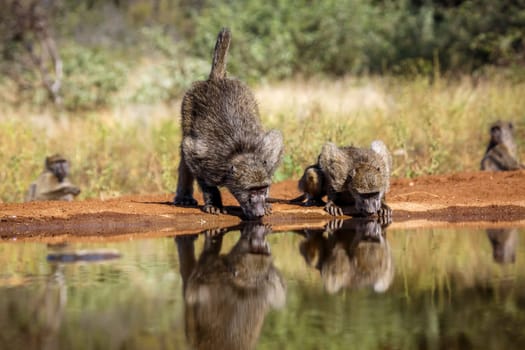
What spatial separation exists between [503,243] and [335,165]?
7.71ft

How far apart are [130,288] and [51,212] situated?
3.71m

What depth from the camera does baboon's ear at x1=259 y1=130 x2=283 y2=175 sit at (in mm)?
8991

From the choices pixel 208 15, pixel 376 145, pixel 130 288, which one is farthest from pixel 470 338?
pixel 208 15

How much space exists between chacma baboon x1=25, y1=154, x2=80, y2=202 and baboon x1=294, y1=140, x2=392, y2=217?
12.9 feet

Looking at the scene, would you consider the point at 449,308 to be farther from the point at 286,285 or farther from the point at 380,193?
the point at 380,193

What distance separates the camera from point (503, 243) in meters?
7.43

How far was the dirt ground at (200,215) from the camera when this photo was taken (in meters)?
8.79

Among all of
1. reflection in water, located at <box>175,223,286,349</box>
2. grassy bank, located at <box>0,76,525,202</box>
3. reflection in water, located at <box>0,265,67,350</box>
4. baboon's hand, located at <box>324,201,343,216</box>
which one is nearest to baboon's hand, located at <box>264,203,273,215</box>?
baboon's hand, located at <box>324,201,343,216</box>

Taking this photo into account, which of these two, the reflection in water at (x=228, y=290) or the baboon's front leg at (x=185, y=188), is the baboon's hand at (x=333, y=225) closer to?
the reflection in water at (x=228, y=290)

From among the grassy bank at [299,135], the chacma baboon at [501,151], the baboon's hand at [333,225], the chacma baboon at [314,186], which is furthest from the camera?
the grassy bank at [299,135]

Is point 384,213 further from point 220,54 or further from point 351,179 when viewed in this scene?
point 220,54

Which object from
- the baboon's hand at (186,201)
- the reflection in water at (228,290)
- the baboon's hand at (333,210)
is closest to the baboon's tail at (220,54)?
the baboon's hand at (186,201)

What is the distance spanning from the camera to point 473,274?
6188mm

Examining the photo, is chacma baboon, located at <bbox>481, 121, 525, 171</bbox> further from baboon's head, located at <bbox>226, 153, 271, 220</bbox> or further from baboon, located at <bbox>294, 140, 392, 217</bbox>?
baboon's head, located at <bbox>226, 153, 271, 220</bbox>
